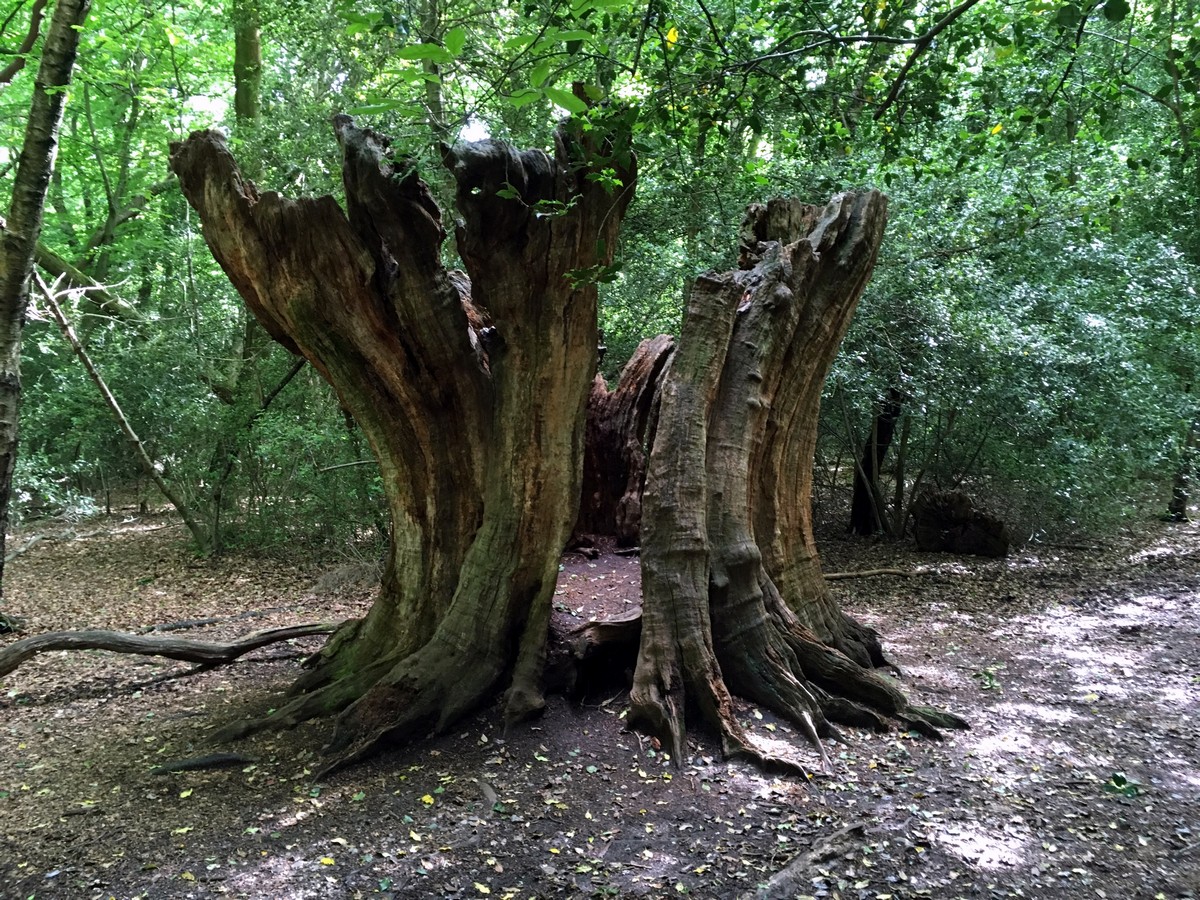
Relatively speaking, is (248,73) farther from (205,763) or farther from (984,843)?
(984,843)

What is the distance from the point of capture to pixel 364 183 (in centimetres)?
388

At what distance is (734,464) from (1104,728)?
2498 millimetres

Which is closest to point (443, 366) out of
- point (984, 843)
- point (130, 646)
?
point (130, 646)

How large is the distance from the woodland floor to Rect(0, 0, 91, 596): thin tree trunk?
1971 mm

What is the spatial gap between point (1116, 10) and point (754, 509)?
307 centimetres

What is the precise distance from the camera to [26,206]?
237 inches

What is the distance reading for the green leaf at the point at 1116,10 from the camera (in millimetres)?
2311

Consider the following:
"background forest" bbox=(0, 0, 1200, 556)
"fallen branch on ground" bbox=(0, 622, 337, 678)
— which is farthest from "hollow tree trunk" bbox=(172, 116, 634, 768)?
"background forest" bbox=(0, 0, 1200, 556)

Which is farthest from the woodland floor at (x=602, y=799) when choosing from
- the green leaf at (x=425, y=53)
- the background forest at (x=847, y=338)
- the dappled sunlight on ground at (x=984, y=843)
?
the background forest at (x=847, y=338)

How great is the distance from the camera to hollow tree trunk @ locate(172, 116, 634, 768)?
399 centimetres

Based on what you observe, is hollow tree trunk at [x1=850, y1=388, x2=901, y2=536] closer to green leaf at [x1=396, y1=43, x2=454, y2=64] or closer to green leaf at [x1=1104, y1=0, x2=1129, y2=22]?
green leaf at [x1=1104, y1=0, x2=1129, y2=22]

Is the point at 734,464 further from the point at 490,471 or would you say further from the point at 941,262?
the point at 941,262

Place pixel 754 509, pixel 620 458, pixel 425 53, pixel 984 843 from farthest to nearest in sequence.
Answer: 1. pixel 620 458
2. pixel 754 509
3. pixel 984 843
4. pixel 425 53

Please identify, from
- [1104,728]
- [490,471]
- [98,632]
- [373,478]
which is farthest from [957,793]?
[373,478]
